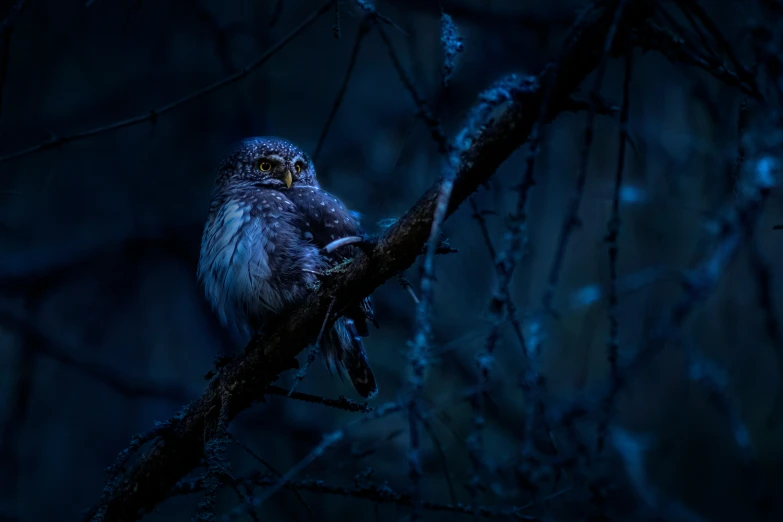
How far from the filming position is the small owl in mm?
2240

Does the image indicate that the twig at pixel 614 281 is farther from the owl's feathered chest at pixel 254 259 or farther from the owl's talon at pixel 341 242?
the owl's feathered chest at pixel 254 259

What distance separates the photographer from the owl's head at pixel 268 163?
278 centimetres

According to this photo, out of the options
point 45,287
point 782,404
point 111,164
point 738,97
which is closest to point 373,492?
point 782,404

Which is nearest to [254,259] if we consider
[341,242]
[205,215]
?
[341,242]

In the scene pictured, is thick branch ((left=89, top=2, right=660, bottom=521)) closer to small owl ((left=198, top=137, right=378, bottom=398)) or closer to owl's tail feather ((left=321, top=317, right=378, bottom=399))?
small owl ((left=198, top=137, right=378, bottom=398))

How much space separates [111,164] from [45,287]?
3.20 feet

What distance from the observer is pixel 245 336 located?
2.54 m

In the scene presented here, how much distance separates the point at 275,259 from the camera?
2256 millimetres

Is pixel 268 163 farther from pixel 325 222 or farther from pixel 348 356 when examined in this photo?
pixel 348 356

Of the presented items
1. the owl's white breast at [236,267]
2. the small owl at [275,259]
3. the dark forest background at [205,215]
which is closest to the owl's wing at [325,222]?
the small owl at [275,259]

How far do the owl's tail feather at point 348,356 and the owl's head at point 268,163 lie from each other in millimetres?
686

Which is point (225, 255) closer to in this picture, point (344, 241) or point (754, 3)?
point (344, 241)

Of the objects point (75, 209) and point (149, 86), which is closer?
point (149, 86)

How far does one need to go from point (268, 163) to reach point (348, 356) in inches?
35.4
